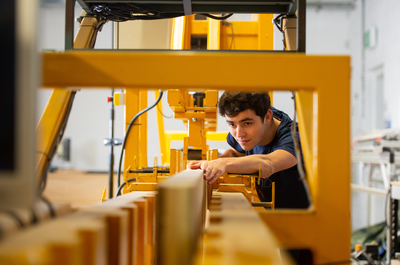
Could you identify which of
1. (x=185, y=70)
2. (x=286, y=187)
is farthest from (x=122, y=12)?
(x=286, y=187)

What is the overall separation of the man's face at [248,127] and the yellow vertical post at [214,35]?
498 mm

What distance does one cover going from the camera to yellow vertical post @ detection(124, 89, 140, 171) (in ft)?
6.39

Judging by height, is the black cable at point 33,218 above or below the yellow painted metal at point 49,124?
below

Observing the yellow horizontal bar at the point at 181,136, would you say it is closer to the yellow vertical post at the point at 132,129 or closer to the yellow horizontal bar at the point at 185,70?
the yellow vertical post at the point at 132,129

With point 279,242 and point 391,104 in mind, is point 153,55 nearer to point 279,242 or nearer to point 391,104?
point 279,242

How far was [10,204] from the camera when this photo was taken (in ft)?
1.14

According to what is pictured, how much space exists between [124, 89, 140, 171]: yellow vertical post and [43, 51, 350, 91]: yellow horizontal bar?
4.58 ft

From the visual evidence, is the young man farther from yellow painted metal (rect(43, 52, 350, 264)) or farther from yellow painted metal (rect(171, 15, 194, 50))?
yellow painted metal (rect(43, 52, 350, 264))

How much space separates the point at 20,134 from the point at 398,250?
2.79 m

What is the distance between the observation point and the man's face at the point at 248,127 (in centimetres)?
162

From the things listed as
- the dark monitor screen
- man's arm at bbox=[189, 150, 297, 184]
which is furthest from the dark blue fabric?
the dark monitor screen

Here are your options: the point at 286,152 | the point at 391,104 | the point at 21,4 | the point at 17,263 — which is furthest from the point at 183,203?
the point at 391,104

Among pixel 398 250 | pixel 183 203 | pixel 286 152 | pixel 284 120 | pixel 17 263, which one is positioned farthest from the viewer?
pixel 398 250

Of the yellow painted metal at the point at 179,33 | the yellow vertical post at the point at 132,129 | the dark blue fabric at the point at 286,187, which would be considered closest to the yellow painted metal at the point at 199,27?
the yellow painted metal at the point at 179,33
